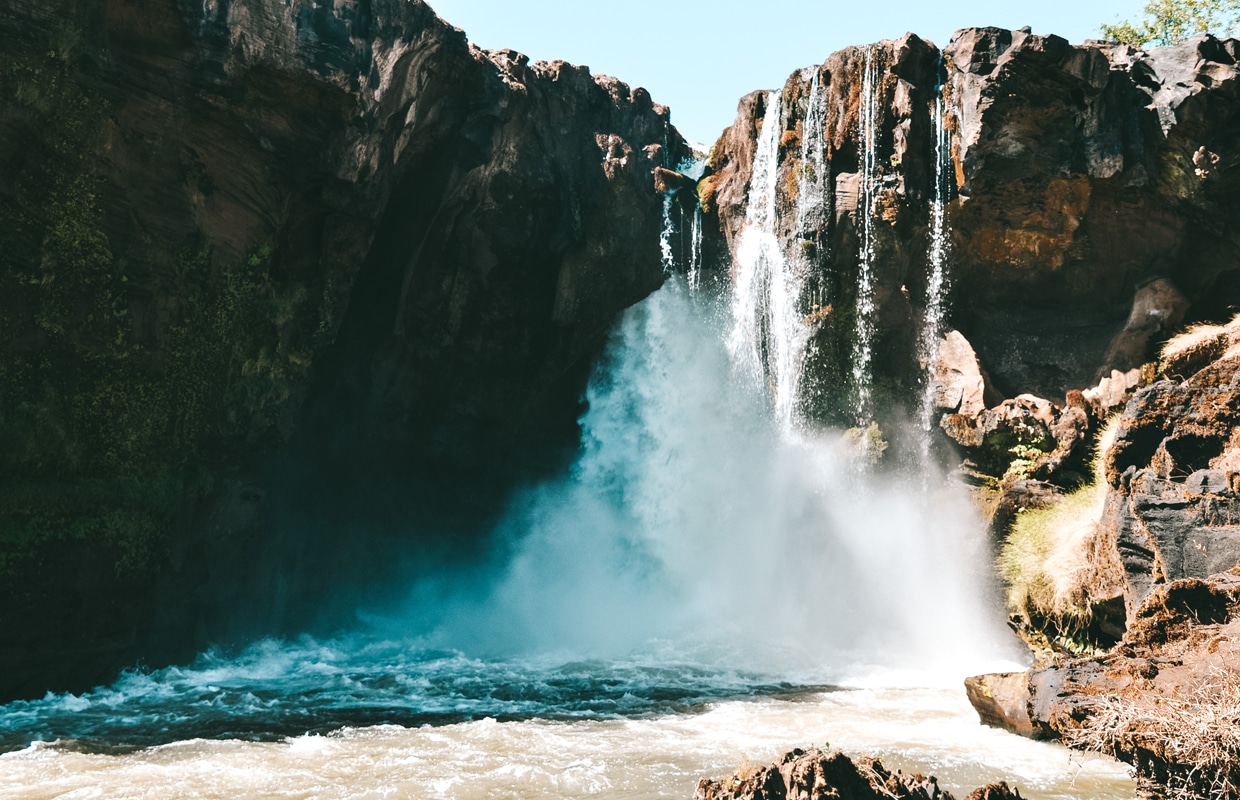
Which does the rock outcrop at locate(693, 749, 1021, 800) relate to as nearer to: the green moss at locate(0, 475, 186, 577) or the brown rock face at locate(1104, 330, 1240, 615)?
the brown rock face at locate(1104, 330, 1240, 615)

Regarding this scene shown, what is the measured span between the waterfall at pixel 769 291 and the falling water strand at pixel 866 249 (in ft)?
3.76

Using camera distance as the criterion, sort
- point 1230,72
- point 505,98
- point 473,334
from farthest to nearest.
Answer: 1. point 473,334
2. point 505,98
3. point 1230,72

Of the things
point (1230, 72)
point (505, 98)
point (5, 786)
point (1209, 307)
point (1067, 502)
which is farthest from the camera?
point (505, 98)

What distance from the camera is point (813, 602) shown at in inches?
728

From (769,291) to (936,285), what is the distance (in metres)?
3.35

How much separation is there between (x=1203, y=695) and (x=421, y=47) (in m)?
14.8

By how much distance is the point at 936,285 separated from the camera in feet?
59.9

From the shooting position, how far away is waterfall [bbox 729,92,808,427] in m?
18.8

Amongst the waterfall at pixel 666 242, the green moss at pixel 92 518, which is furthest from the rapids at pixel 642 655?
the green moss at pixel 92 518

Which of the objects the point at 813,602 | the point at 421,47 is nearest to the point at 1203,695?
the point at 813,602

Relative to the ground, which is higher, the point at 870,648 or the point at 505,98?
the point at 505,98

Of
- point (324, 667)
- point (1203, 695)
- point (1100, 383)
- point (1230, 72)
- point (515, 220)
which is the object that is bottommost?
point (324, 667)

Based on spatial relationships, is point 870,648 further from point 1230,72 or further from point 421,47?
point 421,47

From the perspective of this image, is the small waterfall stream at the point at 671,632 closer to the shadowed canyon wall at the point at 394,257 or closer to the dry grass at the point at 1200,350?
the shadowed canyon wall at the point at 394,257
